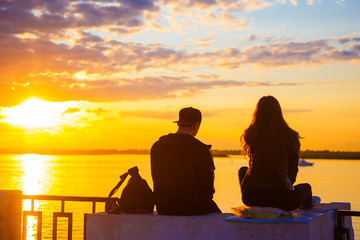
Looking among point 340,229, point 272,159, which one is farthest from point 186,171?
point 340,229

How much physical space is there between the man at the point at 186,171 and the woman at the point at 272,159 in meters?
0.46

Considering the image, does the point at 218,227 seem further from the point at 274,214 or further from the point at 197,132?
the point at 197,132

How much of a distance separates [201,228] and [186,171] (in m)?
0.61

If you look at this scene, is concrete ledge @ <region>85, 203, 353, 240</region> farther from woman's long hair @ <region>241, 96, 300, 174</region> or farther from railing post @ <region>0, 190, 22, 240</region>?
railing post @ <region>0, 190, 22, 240</region>

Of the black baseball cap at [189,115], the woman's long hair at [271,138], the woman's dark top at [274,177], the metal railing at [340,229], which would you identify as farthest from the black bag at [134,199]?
the metal railing at [340,229]

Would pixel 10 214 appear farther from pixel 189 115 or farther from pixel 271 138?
pixel 271 138

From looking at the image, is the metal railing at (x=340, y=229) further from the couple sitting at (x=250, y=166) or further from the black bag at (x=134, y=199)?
the black bag at (x=134, y=199)

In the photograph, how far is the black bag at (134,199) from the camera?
21.0 ft

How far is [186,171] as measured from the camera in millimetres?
6164

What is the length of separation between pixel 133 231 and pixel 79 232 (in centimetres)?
3945

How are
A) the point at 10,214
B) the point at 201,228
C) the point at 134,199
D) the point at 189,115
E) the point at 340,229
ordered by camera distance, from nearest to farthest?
the point at 201,228 < the point at 189,115 < the point at 340,229 < the point at 134,199 < the point at 10,214

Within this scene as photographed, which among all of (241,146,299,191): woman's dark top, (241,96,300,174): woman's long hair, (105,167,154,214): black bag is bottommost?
(105,167,154,214): black bag

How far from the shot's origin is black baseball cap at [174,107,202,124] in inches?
242

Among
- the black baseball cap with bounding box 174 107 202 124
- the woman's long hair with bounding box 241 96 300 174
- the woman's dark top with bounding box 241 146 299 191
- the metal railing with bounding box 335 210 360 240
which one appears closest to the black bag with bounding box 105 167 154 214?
the black baseball cap with bounding box 174 107 202 124
